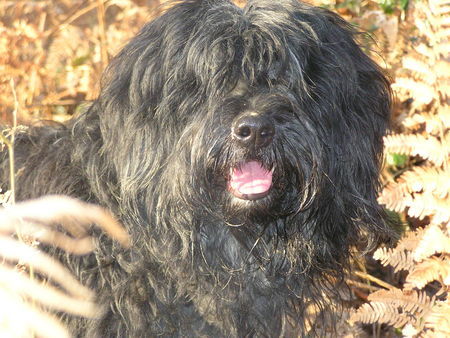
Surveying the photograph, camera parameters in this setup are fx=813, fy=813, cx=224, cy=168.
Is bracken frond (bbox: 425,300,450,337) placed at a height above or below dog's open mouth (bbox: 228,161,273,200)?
below

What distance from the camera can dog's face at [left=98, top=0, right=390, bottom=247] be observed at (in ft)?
11.2

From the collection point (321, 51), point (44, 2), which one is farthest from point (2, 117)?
point (321, 51)

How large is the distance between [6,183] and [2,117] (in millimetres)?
2005

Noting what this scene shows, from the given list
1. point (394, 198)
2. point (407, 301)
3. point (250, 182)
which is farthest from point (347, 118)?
point (407, 301)

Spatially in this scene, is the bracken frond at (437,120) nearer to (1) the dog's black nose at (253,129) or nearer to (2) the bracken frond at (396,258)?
(2) the bracken frond at (396,258)

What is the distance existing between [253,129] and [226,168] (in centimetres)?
24

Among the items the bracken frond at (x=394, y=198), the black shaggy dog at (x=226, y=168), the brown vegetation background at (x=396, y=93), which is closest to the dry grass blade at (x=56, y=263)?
the black shaggy dog at (x=226, y=168)

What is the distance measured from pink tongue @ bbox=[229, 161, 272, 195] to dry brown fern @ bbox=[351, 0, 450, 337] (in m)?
0.67

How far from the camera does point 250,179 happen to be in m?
3.49

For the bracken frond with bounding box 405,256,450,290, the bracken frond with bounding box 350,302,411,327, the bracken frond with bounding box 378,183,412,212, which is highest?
the bracken frond with bounding box 378,183,412,212

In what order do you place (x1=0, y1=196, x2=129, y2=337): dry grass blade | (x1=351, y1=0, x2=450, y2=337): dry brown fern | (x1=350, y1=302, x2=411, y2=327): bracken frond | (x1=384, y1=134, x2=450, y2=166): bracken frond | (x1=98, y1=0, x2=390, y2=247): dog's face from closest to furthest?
1. (x1=0, y1=196, x2=129, y2=337): dry grass blade
2. (x1=98, y1=0, x2=390, y2=247): dog's face
3. (x1=351, y1=0, x2=450, y2=337): dry brown fern
4. (x1=384, y1=134, x2=450, y2=166): bracken frond
5. (x1=350, y1=302, x2=411, y2=327): bracken frond

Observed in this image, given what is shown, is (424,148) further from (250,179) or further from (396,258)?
(250,179)

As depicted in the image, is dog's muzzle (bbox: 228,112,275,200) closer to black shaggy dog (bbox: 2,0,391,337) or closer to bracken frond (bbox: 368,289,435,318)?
black shaggy dog (bbox: 2,0,391,337)

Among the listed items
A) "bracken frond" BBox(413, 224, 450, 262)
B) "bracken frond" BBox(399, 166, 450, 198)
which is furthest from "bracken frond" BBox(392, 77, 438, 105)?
"bracken frond" BBox(413, 224, 450, 262)
